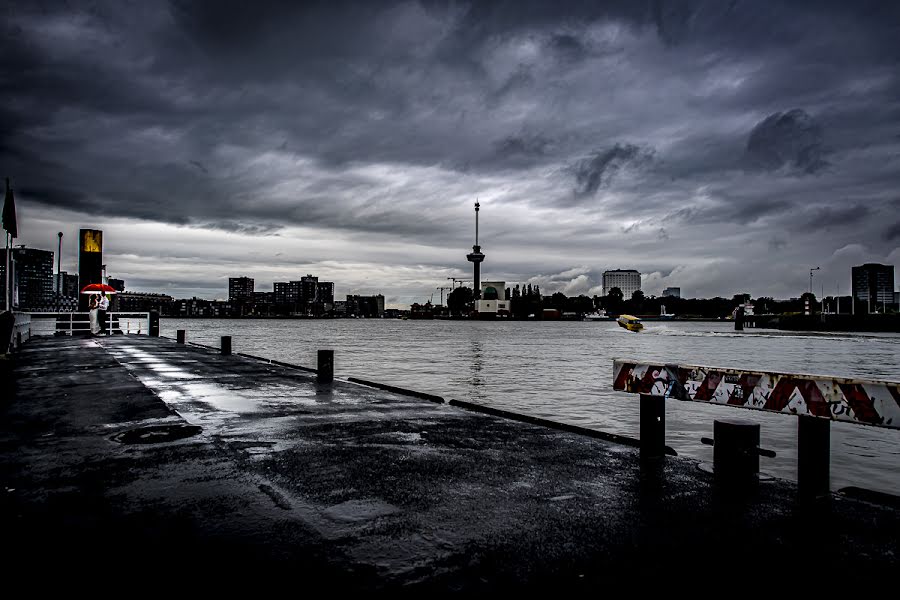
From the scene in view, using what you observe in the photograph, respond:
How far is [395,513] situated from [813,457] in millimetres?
4416

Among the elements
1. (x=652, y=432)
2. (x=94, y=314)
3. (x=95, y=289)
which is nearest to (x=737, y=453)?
(x=652, y=432)

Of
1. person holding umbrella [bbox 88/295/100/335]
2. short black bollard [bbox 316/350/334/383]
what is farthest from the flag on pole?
short black bollard [bbox 316/350/334/383]

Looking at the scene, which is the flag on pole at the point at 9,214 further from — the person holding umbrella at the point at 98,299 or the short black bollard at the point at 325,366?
the short black bollard at the point at 325,366

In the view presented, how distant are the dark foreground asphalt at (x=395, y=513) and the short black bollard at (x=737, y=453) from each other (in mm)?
253

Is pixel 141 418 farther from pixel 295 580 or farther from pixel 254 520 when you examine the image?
pixel 295 580

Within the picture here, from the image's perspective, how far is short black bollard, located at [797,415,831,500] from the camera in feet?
19.4

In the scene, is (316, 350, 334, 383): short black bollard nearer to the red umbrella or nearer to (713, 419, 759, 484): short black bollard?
(713, 419, 759, 484): short black bollard

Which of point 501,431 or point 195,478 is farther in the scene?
point 501,431

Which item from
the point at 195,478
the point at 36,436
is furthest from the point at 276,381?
the point at 195,478

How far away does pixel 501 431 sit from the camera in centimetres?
973

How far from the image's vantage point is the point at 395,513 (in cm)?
538

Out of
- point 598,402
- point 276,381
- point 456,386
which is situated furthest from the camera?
point 456,386

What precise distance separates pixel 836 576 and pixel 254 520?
4699 millimetres

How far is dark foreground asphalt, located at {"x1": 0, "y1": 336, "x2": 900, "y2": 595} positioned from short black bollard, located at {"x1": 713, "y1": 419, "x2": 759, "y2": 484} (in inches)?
10.0
